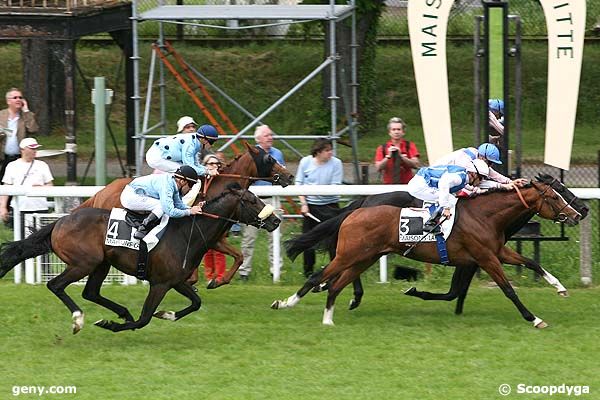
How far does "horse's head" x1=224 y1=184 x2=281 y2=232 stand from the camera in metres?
9.45

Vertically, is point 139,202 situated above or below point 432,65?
below

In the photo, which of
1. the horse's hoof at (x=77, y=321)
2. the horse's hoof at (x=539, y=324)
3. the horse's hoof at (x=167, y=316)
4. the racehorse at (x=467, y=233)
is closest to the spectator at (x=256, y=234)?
the racehorse at (x=467, y=233)

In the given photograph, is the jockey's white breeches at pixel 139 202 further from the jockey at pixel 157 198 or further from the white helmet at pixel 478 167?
the white helmet at pixel 478 167

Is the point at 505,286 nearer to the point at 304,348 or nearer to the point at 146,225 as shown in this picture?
the point at 304,348

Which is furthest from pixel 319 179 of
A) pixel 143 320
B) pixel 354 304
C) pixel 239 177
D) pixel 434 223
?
pixel 143 320

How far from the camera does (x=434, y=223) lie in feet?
32.1

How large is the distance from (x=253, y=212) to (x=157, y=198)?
0.68m

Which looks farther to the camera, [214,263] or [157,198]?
[214,263]

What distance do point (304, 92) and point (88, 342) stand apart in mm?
12353

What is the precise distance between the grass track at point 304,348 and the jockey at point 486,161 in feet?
3.23

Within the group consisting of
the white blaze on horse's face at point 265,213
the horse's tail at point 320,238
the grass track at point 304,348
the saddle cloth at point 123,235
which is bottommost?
the grass track at point 304,348

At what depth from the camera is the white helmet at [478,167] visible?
9992mm

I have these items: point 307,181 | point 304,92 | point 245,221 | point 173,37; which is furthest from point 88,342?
point 173,37

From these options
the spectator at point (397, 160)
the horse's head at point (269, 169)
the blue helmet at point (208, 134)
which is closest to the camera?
the horse's head at point (269, 169)
